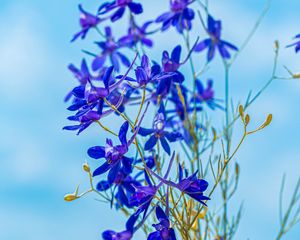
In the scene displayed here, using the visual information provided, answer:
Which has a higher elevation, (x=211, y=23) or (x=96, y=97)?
(x=211, y=23)

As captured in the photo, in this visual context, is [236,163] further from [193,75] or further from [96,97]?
[96,97]

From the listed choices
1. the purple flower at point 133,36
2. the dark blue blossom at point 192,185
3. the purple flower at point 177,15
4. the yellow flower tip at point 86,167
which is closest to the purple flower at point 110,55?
the purple flower at point 133,36

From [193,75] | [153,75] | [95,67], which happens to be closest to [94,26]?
[95,67]

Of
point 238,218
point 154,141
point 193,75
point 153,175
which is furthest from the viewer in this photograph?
point 193,75

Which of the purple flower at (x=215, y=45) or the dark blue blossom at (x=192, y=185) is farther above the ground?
the purple flower at (x=215, y=45)

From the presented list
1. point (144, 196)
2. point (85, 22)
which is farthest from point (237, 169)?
Result: point (85, 22)

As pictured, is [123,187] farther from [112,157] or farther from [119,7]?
[119,7]

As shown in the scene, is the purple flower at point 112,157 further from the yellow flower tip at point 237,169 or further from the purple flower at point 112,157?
the yellow flower tip at point 237,169
